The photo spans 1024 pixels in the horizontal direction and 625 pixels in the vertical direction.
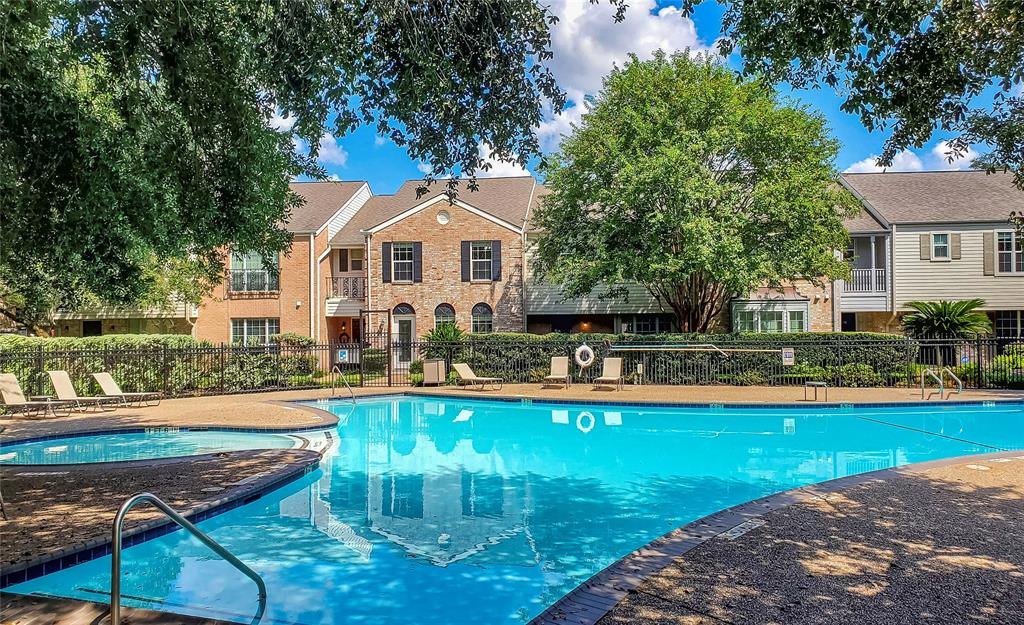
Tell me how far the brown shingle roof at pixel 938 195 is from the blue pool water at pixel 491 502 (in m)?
13.3

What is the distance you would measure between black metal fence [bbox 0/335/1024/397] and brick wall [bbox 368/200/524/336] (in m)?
4.77

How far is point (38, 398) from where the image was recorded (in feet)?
50.3

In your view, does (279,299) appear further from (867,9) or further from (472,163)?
(867,9)

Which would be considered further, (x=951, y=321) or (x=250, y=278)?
(x=250, y=278)

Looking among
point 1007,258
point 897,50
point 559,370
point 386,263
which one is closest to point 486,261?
point 386,263

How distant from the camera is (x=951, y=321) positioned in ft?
70.9

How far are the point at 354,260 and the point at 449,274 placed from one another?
232 inches

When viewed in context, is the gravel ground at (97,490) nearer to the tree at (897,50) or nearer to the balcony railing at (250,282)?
the tree at (897,50)

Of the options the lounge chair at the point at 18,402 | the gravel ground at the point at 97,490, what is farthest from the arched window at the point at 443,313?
the gravel ground at the point at 97,490

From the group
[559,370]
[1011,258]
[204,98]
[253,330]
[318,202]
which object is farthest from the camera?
[318,202]

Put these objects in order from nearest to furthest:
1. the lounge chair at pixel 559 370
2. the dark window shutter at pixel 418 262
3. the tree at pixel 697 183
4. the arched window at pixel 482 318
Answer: the tree at pixel 697 183, the lounge chair at pixel 559 370, the arched window at pixel 482 318, the dark window shutter at pixel 418 262

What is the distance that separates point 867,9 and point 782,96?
60.3 feet

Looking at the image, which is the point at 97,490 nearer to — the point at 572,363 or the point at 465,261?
the point at 572,363

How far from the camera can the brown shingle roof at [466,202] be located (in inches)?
1136
